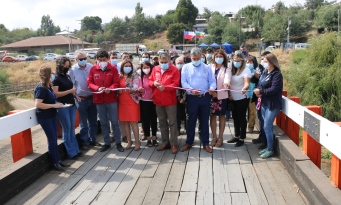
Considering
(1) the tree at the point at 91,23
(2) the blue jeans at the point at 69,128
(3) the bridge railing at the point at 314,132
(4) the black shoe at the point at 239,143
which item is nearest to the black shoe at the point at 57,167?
(2) the blue jeans at the point at 69,128

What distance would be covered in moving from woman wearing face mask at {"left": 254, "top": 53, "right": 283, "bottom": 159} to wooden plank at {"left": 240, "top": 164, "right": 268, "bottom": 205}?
54 centimetres

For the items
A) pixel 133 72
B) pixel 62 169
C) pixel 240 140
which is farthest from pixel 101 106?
pixel 240 140

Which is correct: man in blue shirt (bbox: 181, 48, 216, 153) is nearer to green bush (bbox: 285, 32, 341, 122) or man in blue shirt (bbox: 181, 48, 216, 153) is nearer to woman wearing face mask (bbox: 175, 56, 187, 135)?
woman wearing face mask (bbox: 175, 56, 187, 135)

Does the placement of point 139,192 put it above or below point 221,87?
below

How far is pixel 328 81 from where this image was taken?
44.2 feet

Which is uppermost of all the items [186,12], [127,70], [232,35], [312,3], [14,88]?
[312,3]

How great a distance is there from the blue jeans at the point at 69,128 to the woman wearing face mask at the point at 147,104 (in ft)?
3.92

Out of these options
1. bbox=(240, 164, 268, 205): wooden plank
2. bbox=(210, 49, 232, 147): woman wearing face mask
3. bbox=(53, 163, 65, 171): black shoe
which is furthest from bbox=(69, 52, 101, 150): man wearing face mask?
bbox=(240, 164, 268, 205): wooden plank

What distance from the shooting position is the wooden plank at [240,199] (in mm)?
3915

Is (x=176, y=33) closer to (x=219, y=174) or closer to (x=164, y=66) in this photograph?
(x=164, y=66)

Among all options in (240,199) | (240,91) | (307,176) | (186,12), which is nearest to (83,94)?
(240,91)

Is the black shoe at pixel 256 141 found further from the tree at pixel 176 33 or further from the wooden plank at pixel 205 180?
the tree at pixel 176 33

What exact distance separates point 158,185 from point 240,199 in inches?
40.9

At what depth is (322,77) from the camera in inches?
545
